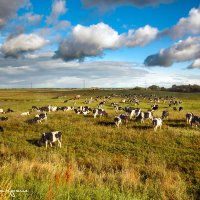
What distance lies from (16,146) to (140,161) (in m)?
9.70

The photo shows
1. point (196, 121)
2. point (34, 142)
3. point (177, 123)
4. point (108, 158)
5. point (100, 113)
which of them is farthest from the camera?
point (100, 113)

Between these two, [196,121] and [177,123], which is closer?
[196,121]

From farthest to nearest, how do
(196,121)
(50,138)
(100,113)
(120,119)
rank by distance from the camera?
(100,113), (120,119), (196,121), (50,138)

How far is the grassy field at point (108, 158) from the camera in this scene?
1108 cm

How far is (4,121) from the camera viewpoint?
3338 centimetres

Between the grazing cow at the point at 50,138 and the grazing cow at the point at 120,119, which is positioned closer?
the grazing cow at the point at 50,138

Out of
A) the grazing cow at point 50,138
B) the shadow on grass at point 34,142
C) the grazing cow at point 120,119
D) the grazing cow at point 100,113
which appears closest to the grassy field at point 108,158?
the shadow on grass at point 34,142

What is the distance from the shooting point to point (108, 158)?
63.2 feet

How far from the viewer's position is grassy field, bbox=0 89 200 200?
36.3 feet

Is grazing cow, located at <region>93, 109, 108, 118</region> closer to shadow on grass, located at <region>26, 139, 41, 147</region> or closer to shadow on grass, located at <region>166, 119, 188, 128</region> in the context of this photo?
shadow on grass, located at <region>166, 119, 188, 128</region>

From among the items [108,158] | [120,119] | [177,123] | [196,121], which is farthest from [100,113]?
[108,158]

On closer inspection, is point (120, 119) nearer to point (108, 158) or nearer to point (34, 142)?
point (34, 142)

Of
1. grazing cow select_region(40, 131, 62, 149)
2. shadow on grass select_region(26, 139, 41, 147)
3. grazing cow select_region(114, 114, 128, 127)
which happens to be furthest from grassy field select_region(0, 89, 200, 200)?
grazing cow select_region(40, 131, 62, 149)

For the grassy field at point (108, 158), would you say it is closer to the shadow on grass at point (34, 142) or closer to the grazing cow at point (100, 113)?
the shadow on grass at point (34, 142)
